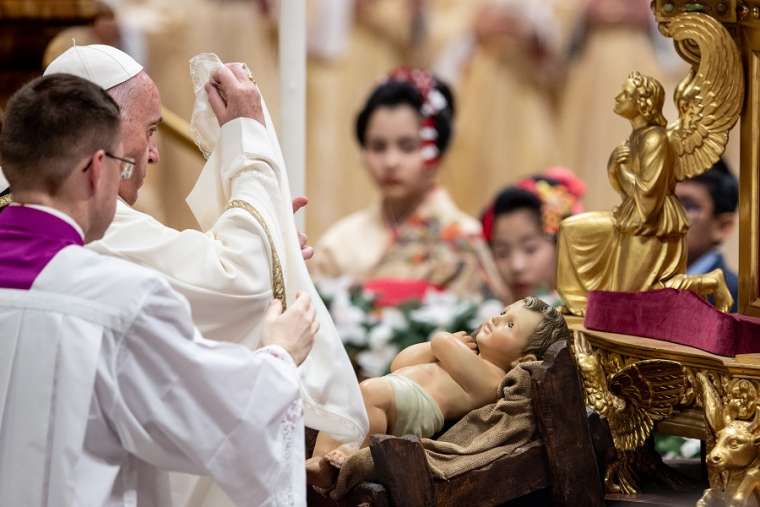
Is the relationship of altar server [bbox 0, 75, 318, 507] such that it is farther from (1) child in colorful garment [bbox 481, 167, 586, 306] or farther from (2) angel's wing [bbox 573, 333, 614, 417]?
(1) child in colorful garment [bbox 481, 167, 586, 306]

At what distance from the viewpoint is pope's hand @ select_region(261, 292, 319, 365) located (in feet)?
8.54

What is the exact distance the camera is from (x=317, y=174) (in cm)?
766

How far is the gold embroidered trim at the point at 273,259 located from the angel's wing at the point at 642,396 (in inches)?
27.6

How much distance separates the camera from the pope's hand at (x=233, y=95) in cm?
290

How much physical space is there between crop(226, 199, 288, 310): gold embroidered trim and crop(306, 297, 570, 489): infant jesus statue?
245mm

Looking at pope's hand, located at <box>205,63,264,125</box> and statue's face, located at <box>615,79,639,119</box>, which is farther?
statue's face, located at <box>615,79,639,119</box>

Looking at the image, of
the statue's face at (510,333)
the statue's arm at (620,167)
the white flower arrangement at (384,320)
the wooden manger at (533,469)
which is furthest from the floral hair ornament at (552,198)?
the wooden manger at (533,469)

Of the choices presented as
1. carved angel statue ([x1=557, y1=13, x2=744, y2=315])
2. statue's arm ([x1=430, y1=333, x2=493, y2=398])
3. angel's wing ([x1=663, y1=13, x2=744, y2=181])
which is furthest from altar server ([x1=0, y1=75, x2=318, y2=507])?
angel's wing ([x1=663, y1=13, x2=744, y2=181])

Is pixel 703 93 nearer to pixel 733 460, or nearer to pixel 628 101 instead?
pixel 628 101

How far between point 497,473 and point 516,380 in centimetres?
18

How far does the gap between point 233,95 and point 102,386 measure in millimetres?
732

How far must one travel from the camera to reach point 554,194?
6.11 metres

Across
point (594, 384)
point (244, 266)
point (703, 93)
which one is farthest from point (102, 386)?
point (703, 93)

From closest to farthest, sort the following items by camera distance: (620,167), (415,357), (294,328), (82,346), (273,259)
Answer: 1. (82,346)
2. (294,328)
3. (273,259)
4. (415,357)
5. (620,167)
